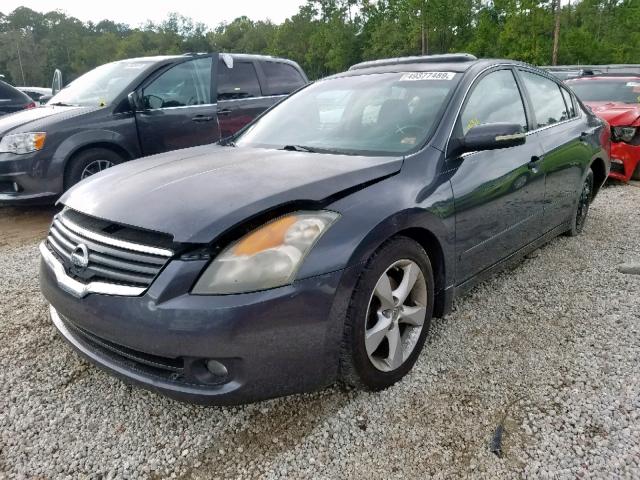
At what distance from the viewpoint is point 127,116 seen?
539 cm

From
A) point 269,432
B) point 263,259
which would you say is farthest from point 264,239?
point 269,432

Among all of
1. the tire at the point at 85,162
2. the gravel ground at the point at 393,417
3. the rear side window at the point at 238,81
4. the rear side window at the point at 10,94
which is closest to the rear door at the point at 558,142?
the gravel ground at the point at 393,417

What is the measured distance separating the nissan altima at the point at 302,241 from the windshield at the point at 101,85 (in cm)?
297

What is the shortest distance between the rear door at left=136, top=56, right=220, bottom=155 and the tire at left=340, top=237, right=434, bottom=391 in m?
4.15

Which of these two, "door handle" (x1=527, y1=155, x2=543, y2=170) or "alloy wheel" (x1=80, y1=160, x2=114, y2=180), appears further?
"alloy wheel" (x1=80, y1=160, x2=114, y2=180)

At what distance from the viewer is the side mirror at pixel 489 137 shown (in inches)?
99.6

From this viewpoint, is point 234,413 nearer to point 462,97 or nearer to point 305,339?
point 305,339

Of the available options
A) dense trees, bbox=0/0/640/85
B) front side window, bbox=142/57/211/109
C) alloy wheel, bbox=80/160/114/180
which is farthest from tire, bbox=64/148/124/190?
dense trees, bbox=0/0/640/85

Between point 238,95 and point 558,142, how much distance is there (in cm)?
408

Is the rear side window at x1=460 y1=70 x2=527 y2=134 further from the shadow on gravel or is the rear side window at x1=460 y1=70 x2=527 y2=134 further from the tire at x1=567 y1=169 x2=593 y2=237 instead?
the shadow on gravel

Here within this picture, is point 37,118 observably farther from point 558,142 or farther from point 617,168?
point 617,168

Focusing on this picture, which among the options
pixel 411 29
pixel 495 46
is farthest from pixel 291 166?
pixel 411 29

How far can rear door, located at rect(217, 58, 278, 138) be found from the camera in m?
6.20

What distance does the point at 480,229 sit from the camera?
2732 millimetres
